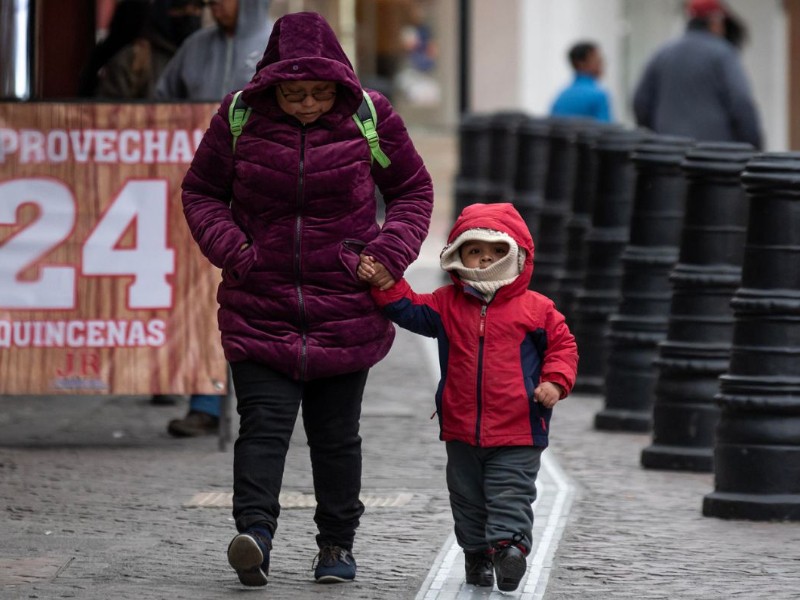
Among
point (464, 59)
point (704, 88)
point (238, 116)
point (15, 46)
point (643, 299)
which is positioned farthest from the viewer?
point (464, 59)

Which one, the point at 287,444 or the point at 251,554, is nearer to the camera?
the point at 251,554

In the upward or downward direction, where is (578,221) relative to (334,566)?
upward

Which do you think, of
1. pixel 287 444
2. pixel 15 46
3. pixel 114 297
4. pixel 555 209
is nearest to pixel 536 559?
pixel 287 444

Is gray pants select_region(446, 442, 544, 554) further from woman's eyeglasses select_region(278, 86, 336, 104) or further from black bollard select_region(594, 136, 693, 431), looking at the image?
black bollard select_region(594, 136, 693, 431)

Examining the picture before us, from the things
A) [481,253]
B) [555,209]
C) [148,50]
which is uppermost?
[148,50]

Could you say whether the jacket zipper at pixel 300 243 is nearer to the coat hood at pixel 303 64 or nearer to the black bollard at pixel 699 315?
the coat hood at pixel 303 64

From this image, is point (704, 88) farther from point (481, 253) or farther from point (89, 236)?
point (481, 253)

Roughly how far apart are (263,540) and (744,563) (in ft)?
5.45

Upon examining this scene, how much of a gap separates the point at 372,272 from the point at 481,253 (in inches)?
12.8

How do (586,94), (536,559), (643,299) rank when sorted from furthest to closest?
(586,94), (643,299), (536,559)

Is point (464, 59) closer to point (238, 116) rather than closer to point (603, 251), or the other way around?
point (603, 251)

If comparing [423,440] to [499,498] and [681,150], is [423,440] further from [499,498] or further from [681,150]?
[499,498]

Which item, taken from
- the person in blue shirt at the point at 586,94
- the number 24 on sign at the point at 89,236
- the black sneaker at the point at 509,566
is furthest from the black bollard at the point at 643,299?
the person in blue shirt at the point at 586,94

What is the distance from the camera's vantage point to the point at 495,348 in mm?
6098
